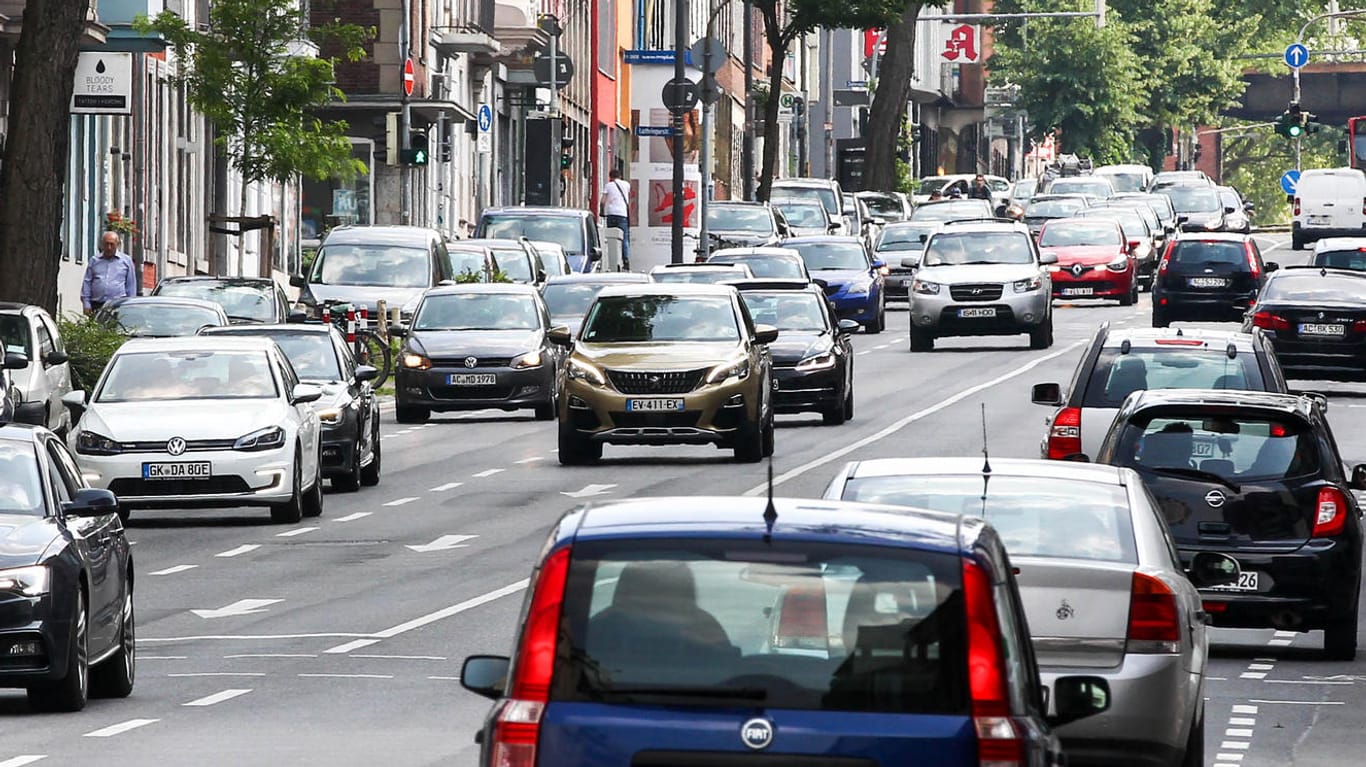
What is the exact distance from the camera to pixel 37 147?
32.4 metres

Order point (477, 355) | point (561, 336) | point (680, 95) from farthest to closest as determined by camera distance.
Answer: point (680, 95) → point (477, 355) → point (561, 336)

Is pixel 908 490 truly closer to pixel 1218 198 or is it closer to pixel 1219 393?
pixel 1219 393

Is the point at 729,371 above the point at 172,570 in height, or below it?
above

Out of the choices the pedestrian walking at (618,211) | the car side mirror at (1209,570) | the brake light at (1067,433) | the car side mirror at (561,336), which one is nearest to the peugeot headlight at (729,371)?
the car side mirror at (561,336)

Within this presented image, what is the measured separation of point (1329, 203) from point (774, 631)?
287 feet

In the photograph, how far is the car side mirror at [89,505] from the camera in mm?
15383

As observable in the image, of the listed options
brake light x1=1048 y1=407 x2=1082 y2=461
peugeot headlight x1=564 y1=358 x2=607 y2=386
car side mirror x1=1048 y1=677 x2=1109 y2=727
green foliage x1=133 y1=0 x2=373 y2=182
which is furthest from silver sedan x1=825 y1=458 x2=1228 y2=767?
green foliage x1=133 y1=0 x2=373 y2=182

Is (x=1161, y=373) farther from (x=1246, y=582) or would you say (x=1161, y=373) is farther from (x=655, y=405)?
(x=655, y=405)

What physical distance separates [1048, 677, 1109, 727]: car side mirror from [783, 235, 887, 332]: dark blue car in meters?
46.0

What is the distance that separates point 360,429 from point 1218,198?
61.4m

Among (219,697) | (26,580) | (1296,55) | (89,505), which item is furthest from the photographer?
(1296,55)

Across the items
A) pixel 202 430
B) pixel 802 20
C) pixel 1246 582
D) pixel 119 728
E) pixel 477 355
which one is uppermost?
pixel 802 20

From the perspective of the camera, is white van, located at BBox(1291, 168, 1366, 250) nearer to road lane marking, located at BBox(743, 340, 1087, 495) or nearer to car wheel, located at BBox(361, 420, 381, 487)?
road lane marking, located at BBox(743, 340, 1087, 495)

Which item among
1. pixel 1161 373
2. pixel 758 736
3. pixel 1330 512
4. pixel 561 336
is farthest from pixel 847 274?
pixel 758 736
